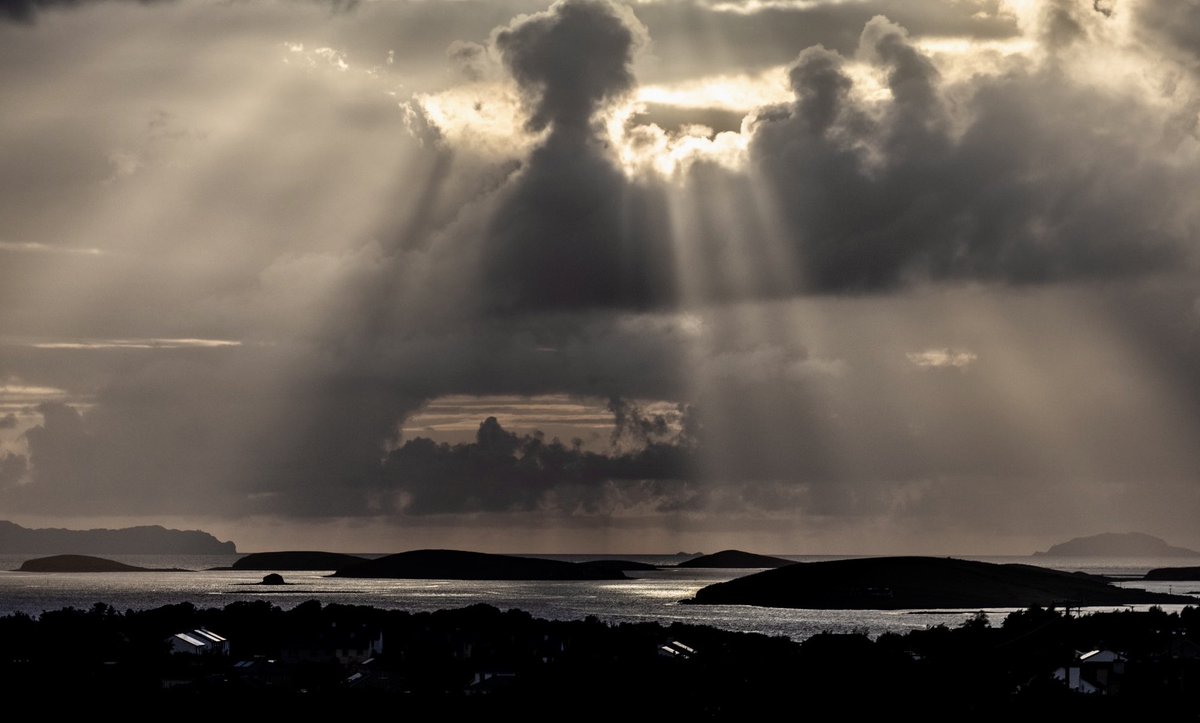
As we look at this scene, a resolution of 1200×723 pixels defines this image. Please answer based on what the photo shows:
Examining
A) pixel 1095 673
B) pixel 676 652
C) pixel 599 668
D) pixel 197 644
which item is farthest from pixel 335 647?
pixel 1095 673

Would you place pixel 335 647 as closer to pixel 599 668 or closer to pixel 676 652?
pixel 676 652

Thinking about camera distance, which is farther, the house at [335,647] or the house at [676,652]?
the house at [335,647]

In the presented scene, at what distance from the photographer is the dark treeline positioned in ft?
303

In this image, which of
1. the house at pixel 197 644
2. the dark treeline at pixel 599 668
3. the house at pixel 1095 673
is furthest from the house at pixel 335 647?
the house at pixel 1095 673

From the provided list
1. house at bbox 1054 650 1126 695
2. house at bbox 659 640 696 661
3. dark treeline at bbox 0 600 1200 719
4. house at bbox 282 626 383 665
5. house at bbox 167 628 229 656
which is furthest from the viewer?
house at bbox 167 628 229 656

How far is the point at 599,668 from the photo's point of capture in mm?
109000

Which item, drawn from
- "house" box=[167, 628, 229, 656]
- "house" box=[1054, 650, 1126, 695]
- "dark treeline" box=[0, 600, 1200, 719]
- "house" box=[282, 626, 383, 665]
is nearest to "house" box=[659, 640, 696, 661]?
"dark treeline" box=[0, 600, 1200, 719]

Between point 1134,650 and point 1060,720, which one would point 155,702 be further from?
point 1134,650

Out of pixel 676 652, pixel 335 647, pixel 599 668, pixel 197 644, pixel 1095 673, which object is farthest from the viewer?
pixel 197 644

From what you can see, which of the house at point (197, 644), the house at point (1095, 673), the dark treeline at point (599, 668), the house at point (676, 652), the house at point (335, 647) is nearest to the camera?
the dark treeline at point (599, 668)

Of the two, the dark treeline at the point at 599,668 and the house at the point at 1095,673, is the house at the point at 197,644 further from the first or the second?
the house at the point at 1095,673

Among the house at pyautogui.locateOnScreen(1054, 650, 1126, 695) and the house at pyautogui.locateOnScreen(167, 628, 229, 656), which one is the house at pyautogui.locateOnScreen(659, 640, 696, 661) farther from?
the house at pyautogui.locateOnScreen(167, 628, 229, 656)

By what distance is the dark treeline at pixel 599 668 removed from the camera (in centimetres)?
9244

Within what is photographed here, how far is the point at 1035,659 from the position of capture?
127938mm
